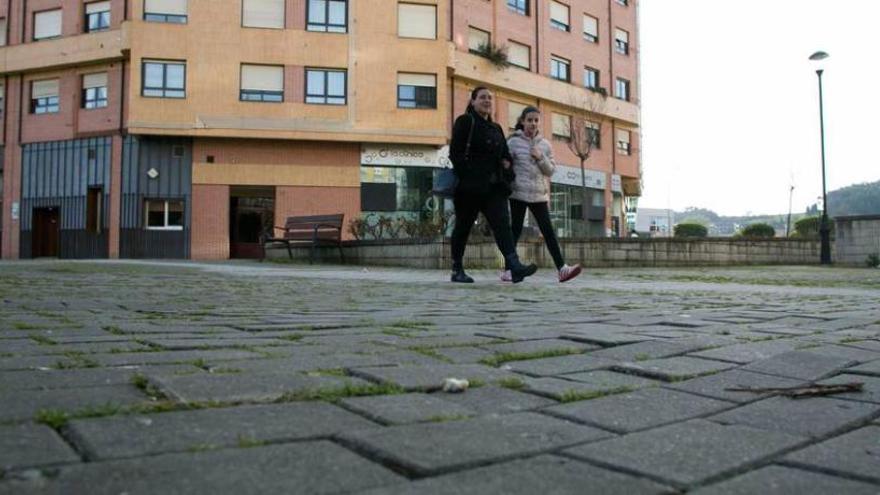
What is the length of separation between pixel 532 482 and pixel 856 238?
75.9 feet

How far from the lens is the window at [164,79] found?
91.5 feet

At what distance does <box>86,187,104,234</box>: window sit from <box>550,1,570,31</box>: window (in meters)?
22.6

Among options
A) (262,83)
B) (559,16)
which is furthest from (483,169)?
(559,16)

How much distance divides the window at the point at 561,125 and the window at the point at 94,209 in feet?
69.2

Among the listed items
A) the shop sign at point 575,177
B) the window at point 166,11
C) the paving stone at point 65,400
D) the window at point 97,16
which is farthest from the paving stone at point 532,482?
the shop sign at point 575,177

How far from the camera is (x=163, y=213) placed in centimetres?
2883

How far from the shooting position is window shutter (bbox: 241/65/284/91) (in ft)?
93.4

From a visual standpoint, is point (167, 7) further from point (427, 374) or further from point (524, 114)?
point (427, 374)

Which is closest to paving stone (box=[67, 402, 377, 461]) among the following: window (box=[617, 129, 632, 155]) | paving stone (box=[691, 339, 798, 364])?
paving stone (box=[691, 339, 798, 364])

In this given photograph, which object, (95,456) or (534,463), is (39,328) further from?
(534,463)

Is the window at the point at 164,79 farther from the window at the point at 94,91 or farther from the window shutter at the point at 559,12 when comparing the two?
the window shutter at the point at 559,12

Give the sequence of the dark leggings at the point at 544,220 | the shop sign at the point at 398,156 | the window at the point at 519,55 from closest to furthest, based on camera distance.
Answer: the dark leggings at the point at 544,220, the shop sign at the point at 398,156, the window at the point at 519,55

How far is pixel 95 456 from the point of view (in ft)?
4.88

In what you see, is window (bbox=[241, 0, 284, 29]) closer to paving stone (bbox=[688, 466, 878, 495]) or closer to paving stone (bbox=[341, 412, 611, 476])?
paving stone (bbox=[341, 412, 611, 476])
